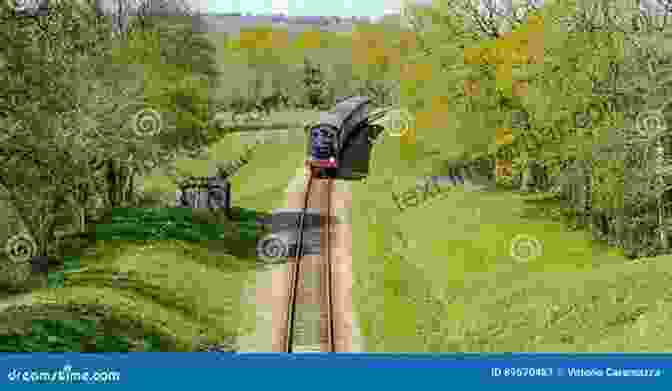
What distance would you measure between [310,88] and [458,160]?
4969 centimetres

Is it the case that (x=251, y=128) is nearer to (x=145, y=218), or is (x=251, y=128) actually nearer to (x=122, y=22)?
(x=122, y=22)

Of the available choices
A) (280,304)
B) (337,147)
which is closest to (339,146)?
(337,147)

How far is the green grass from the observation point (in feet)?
61.4

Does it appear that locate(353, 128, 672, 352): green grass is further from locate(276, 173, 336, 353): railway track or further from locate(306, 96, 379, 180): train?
locate(306, 96, 379, 180): train

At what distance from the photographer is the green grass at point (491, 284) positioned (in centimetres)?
1872

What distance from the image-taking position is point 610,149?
84.3 ft

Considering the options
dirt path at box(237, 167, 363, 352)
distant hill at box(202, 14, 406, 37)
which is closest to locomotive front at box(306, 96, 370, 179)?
dirt path at box(237, 167, 363, 352)

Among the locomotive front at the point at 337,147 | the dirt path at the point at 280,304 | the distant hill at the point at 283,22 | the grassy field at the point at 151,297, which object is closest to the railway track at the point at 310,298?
the dirt path at the point at 280,304

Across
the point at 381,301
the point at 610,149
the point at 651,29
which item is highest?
the point at 651,29

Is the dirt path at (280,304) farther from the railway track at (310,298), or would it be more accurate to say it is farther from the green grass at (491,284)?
the green grass at (491,284)

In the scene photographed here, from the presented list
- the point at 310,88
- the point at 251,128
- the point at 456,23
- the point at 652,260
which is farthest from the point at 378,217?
the point at 310,88

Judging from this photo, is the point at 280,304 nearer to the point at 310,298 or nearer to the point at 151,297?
the point at 310,298

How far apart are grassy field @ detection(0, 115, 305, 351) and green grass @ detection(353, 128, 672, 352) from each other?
405 centimetres

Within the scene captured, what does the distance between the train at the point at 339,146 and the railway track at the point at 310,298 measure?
1043 cm
